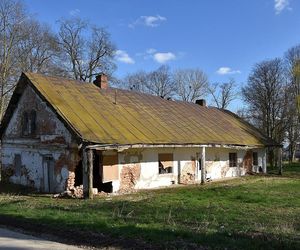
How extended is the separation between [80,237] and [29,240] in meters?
1.09

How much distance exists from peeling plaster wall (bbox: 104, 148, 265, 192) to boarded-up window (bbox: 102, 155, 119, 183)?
262 mm

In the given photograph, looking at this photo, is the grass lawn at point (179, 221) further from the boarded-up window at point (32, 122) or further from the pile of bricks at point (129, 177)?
the boarded-up window at point (32, 122)

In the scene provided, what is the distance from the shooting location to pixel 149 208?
533 inches

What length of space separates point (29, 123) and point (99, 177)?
5085mm

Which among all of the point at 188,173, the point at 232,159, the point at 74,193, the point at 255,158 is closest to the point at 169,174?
the point at 188,173

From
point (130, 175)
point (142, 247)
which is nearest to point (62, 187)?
point (130, 175)

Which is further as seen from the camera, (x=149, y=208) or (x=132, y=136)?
(x=132, y=136)

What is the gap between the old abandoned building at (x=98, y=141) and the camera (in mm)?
19375

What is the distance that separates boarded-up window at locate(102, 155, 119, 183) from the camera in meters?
19.6

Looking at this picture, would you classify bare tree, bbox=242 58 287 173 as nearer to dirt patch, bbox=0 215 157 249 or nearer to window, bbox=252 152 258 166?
window, bbox=252 152 258 166

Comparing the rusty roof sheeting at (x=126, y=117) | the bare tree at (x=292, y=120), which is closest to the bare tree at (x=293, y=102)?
the bare tree at (x=292, y=120)

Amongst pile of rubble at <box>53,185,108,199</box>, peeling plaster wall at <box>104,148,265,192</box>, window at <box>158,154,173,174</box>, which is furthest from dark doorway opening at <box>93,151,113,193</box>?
window at <box>158,154,173,174</box>

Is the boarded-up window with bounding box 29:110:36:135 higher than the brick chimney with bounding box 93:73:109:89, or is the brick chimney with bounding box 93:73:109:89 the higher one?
the brick chimney with bounding box 93:73:109:89

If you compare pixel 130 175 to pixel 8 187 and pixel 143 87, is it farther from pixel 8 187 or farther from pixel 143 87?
pixel 143 87
